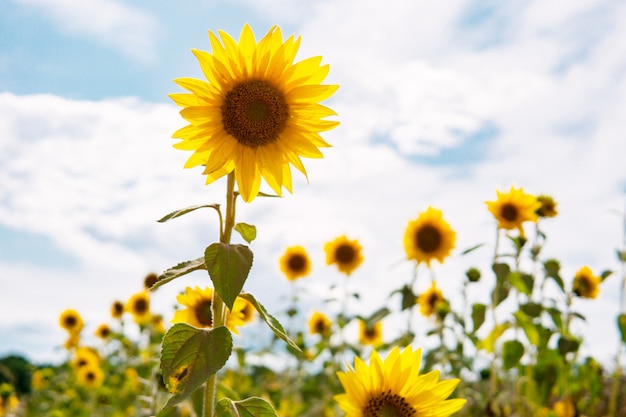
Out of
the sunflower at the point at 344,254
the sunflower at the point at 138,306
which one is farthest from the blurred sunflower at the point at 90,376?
the sunflower at the point at 344,254

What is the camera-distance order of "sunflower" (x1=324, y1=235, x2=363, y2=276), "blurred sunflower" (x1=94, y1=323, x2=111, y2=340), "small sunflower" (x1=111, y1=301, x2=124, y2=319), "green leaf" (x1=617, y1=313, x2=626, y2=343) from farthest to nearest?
"blurred sunflower" (x1=94, y1=323, x2=111, y2=340) < "small sunflower" (x1=111, y1=301, x2=124, y2=319) < "sunflower" (x1=324, y1=235, x2=363, y2=276) < "green leaf" (x1=617, y1=313, x2=626, y2=343)

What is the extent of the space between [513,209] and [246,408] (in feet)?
9.45

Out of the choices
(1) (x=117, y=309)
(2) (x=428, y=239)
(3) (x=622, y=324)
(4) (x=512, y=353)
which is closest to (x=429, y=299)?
(2) (x=428, y=239)

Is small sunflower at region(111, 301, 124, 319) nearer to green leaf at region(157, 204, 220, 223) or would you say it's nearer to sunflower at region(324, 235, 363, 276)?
sunflower at region(324, 235, 363, 276)

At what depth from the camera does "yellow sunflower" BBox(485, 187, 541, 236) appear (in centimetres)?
→ 417

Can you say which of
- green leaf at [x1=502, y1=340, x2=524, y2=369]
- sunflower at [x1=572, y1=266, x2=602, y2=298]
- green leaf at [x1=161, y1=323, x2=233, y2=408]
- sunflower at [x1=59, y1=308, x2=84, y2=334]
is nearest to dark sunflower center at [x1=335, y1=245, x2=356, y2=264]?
sunflower at [x1=572, y1=266, x2=602, y2=298]

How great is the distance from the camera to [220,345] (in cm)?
159

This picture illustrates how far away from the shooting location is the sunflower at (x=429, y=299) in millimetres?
5016

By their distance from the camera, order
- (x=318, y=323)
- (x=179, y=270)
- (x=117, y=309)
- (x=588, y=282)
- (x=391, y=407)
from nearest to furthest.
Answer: (x=179, y=270) < (x=391, y=407) < (x=588, y=282) < (x=318, y=323) < (x=117, y=309)

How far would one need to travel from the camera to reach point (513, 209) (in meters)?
4.19

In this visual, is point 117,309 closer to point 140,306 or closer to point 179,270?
point 140,306

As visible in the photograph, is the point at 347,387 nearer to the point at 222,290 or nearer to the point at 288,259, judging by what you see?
the point at 222,290

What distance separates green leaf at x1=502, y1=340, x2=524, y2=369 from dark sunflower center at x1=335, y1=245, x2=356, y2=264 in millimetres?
2347

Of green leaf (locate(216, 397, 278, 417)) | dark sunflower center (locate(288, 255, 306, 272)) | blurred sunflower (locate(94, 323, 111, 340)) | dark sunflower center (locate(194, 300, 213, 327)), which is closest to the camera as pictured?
green leaf (locate(216, 397, 278, 417))
